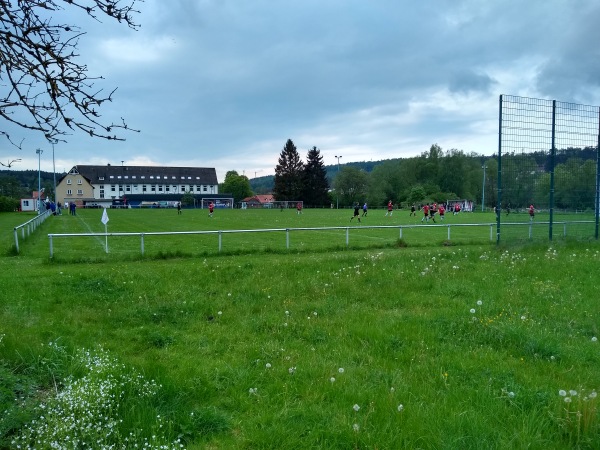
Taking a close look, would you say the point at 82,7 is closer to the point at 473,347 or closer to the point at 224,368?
the point at 224,368

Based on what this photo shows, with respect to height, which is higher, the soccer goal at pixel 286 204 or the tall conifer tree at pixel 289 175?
the tall conifer tree at pixel 289 175

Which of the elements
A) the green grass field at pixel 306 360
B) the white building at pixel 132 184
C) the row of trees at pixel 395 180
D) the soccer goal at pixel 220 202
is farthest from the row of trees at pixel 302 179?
the green grass field at pixel 306 360

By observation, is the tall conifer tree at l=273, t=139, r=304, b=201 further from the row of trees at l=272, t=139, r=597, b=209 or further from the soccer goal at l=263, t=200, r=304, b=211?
the soccer goal at l=263, t=200, r=304, b=211

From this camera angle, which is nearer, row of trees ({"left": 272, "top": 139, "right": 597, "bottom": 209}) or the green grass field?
the green grass field

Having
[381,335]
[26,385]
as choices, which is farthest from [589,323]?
[26,385]

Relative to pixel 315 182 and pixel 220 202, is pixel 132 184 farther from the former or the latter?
pixel 315 182

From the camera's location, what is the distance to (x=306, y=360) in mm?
4953

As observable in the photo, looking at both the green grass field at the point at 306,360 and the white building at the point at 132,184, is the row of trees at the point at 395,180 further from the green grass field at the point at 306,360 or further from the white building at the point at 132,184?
the green grass field at the point at 306,360

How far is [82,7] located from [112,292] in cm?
568

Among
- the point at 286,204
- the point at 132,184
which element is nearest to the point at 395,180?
the point at 286,204

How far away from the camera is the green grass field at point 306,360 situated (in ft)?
11.4

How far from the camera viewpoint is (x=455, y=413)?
12.0 feet

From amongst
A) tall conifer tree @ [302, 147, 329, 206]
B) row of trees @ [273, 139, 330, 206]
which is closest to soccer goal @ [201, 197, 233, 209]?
row of trees @ [273, 139, 330, 206]

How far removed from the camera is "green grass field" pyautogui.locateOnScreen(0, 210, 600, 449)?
346 cm
